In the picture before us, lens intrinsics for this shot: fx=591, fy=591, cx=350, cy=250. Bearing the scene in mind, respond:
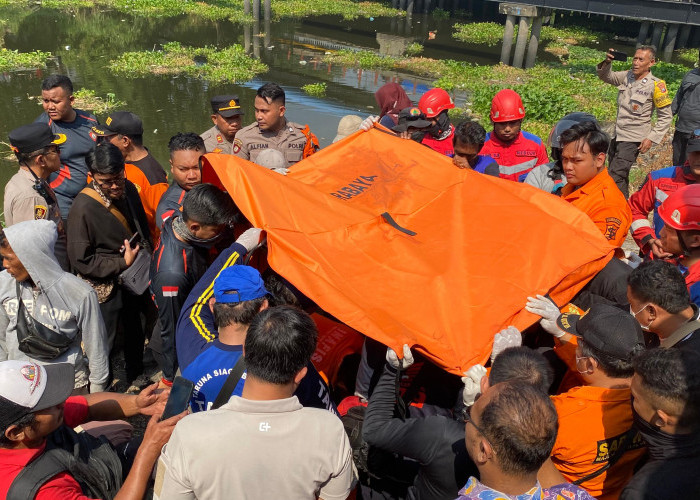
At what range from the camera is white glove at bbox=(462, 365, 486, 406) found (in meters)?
2.61

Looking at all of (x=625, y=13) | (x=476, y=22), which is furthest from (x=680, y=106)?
(x=476, y=22)

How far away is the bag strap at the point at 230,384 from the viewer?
8.59 ft

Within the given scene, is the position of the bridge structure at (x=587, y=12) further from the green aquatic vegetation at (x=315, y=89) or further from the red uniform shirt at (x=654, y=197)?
the red uniform shirt at (x=654, y=197)

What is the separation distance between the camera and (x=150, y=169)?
5137mm

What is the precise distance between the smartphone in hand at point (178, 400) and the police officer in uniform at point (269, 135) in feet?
11.0

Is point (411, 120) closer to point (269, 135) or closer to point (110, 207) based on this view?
point (269, 135)

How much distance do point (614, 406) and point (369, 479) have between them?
1229mm

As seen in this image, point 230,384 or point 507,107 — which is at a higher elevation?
point 507,107

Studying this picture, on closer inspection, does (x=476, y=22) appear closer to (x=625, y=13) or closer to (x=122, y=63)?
(x=625, y=13)

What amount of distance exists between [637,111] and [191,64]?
13.5 metres

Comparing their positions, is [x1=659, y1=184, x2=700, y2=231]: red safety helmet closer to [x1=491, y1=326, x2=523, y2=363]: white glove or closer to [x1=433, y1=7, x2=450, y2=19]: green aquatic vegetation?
[x1=491, y1=326, x2=523, y2=363]: white glove

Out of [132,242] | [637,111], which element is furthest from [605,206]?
[637,111]

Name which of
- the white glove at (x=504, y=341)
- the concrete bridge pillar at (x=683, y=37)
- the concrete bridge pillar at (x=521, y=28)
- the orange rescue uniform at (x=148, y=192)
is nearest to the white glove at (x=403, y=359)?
the white glove at (x=504, y=341)

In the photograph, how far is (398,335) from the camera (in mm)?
2775
